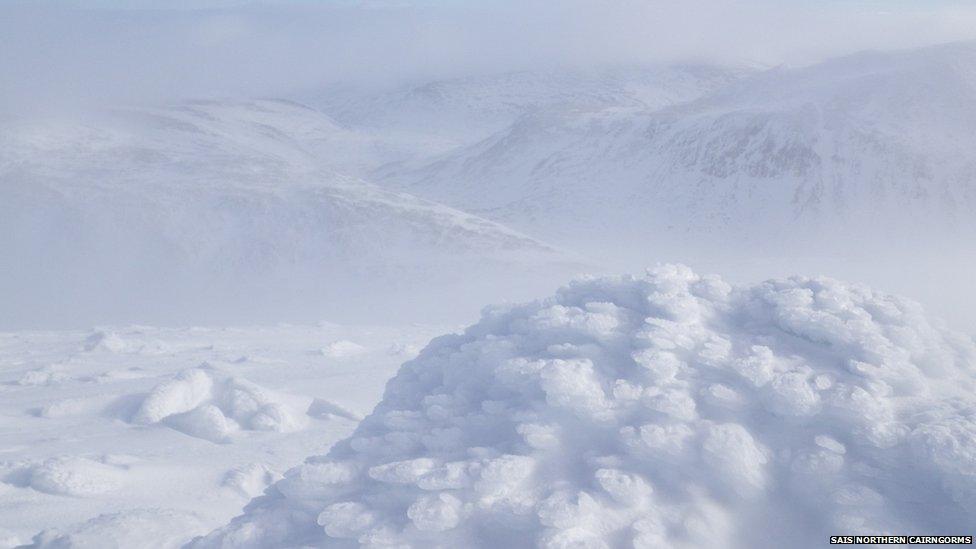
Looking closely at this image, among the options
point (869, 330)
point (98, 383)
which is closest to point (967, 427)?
point (869, 330)

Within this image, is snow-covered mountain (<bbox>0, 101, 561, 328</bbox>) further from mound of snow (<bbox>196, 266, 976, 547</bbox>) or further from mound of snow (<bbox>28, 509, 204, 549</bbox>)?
mound of snow (<bbox>196, 266, 976, 547</bbox>)

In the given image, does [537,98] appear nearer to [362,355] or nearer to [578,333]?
[362,355]

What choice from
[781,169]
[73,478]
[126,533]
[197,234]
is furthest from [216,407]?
[781,169]

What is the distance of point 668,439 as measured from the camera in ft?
13.5

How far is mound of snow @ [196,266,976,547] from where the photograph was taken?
3.90 metres

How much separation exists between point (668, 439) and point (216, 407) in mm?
7269

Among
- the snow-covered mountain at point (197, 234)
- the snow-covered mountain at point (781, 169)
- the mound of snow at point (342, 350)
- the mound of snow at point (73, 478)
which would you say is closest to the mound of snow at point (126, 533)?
the mound of snow at point (73, 478)

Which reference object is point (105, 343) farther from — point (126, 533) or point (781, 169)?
point (781, 169)

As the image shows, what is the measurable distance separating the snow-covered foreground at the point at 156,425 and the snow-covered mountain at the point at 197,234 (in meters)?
21.0

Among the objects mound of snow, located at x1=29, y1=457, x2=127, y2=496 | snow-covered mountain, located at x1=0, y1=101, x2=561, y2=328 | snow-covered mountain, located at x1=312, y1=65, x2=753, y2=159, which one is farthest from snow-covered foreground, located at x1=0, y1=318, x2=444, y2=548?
snow-covered mountain, located at x1=312, y1=65, x2=753, y2=159

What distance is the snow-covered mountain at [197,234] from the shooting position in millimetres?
39844

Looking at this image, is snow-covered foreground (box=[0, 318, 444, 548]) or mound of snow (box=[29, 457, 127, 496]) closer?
snow-covered foreground (box=[0, 318, 444, 548])

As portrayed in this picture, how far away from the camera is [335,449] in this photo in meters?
5.07

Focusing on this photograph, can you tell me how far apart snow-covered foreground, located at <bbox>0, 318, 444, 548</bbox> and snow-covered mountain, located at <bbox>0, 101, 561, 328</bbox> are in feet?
68.8
